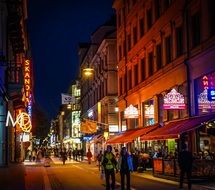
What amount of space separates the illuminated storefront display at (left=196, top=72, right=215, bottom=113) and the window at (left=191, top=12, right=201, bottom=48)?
2.48 m

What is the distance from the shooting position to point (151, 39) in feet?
148

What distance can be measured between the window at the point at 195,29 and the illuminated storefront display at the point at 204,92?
8.15 ft

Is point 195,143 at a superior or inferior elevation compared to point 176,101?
inferior

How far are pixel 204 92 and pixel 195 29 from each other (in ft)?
15.8

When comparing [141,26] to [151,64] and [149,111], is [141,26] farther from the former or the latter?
[149,111]

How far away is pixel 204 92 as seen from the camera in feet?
104

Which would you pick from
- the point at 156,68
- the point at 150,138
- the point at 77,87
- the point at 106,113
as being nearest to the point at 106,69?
the point at 106,113

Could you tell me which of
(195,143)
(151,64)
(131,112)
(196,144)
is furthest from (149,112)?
(196,144)

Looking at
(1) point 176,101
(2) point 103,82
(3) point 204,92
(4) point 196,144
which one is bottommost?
(4) point 196,144

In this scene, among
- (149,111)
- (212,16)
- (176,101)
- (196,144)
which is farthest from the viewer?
(149,111)

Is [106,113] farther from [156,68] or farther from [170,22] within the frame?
[170,22]

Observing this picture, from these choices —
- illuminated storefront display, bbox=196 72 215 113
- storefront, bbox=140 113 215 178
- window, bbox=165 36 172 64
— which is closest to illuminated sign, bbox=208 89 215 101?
storefront, bbox=140 113 215 178

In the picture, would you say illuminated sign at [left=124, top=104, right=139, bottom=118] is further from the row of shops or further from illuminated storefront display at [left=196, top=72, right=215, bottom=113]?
illuminated storefront display at [left=196, top=72, right=215, bottom=113]

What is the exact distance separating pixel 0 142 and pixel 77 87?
91975mm
